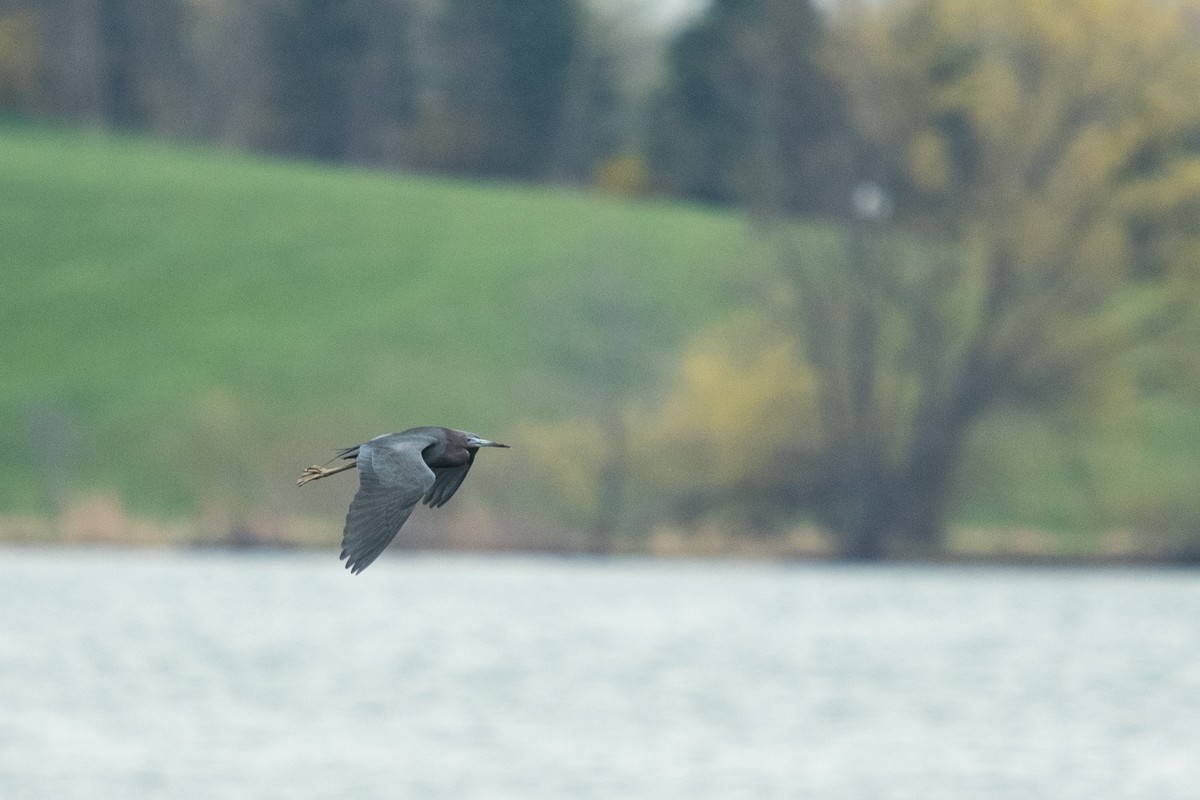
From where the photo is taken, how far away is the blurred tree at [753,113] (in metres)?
38.5

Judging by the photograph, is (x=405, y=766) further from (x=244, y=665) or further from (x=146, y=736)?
(x=244, y=665)

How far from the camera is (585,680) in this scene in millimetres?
26172

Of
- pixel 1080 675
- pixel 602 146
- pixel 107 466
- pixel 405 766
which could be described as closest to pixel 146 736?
pixel 405 766

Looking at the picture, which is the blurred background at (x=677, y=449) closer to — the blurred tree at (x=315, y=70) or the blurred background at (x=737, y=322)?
the blurred background at (x=737, y=322)

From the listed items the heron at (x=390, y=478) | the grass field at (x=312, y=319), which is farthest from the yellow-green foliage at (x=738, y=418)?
the heron at (x=390, y=478)

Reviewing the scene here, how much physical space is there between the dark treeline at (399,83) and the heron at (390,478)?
2220 inches

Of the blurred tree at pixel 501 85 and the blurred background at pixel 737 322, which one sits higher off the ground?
the blurred tree at pixel 501 85

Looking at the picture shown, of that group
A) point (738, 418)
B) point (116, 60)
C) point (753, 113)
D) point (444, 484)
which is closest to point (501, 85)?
point (116, 60)

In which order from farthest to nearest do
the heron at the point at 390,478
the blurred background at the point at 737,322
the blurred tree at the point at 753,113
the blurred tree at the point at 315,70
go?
1. the blurred tree at the point at 315,70
2. the blurred tree at the point at 753,113
3. the blurred background at the point at 737,322
4. the heron at the point at 390,478

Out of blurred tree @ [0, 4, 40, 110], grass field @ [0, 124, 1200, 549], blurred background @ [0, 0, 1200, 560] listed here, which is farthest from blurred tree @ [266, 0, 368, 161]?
blurred background @ [0, 0, 1200, 560]

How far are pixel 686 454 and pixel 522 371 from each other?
30.1ft

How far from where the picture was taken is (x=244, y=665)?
27031 mm

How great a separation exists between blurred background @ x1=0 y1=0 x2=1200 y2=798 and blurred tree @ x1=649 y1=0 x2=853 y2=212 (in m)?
0.20

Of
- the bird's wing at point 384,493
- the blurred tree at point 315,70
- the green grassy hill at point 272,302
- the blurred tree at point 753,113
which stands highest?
the blurred tree at point 315,70
